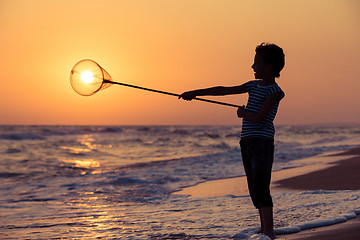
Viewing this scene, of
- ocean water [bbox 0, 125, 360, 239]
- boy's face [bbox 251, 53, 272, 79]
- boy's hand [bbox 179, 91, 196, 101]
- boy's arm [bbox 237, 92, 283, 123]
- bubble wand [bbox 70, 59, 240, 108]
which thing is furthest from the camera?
ocean water [bbox 0, 125, 360, 239]

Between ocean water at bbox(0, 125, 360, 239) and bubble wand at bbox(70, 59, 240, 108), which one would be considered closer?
bubble wand at bbox(70, 59, 240, 108)

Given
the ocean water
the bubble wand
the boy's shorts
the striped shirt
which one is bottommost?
the ocean water

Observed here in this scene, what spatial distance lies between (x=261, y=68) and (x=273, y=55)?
14cm

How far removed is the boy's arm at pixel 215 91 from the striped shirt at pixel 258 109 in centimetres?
12

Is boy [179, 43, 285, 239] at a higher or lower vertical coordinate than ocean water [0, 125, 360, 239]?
higher

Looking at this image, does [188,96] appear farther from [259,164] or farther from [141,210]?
[141,210]

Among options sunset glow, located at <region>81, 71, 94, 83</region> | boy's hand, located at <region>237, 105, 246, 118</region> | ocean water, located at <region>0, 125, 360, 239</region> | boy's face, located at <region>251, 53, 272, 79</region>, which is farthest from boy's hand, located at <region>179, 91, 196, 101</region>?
ocean water, located at <region>0, 125, 360, 239</region>

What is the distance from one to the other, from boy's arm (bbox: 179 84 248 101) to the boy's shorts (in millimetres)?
432

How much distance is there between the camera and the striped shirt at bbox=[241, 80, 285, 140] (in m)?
3.56

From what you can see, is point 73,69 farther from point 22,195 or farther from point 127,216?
point 22,195

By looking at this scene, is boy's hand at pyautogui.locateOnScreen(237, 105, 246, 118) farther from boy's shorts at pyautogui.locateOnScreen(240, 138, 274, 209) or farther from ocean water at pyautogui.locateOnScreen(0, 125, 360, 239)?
ocean water at pyautogui.locateOnScreen(0, 125, 360, 239)

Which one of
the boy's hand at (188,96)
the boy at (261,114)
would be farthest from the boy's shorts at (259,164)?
the boy's hand at (188,96)

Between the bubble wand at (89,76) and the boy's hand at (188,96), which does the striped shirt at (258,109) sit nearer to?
the boy's hand at (188,96)

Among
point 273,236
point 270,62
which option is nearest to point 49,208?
point 273,236
